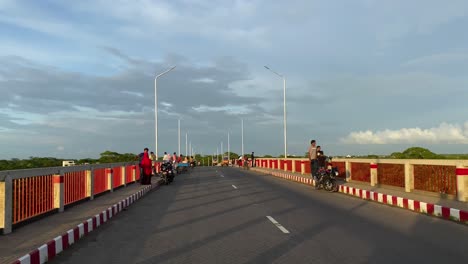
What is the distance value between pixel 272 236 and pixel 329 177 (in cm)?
1262

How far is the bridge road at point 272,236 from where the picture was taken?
7695 millimetres

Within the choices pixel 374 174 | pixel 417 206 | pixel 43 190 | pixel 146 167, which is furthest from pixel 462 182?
pixel 146 167

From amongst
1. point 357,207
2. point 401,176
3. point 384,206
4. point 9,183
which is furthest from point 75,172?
point 401,176

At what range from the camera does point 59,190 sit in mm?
12820

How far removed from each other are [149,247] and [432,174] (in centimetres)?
1190

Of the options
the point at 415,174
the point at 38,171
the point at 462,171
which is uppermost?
the point at 38,171

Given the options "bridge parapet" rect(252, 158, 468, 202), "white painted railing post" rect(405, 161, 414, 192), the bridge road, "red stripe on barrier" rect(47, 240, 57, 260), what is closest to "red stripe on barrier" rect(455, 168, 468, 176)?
"bridge parapet" rect(252, 158, 468, 202)

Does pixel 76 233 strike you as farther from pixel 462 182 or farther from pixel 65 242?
pixel 462 182

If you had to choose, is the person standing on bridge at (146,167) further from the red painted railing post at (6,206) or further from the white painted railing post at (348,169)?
the red painted railing post at (6,206)

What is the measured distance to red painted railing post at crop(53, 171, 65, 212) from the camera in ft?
41.9

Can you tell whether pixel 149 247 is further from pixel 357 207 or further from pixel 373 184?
pixel 373 184

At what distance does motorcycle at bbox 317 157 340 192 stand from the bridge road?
5995 mm

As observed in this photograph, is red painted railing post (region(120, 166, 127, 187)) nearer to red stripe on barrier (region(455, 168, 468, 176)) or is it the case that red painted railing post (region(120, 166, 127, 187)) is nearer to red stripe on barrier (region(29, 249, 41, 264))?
red stripe on barrier (region(455, 168, 468, 176))

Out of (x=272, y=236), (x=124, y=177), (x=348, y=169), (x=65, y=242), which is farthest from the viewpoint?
(x=348, y=169)
